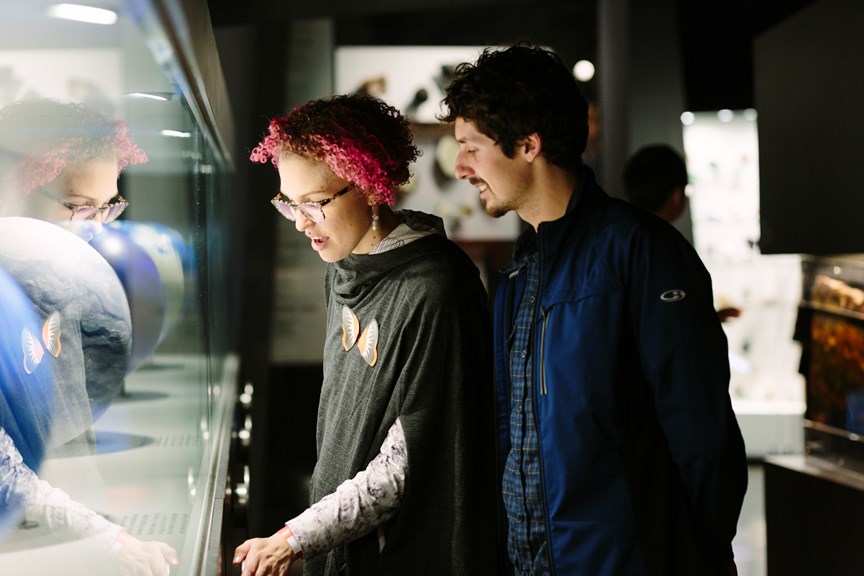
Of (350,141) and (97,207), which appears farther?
(350,141)

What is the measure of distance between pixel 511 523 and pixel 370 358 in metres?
0.41

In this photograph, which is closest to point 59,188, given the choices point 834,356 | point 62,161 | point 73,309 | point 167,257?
point 62,161

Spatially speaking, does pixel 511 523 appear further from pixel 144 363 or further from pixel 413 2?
pixel 413 2

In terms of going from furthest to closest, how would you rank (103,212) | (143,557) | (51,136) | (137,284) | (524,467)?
(524,467) < (137,284) < (143,557) < (103,212) < (51,136)

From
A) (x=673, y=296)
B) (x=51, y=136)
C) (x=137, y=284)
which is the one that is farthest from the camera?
(x=673, y=296)

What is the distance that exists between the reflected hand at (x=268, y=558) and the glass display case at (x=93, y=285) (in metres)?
0.10

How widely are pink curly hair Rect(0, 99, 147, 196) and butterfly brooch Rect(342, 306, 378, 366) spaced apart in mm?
802

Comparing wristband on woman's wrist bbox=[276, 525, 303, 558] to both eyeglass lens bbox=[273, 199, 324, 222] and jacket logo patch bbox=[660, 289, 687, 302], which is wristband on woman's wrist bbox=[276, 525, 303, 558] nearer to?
eyeglass lens bbox=[273, 199, 324, 222]

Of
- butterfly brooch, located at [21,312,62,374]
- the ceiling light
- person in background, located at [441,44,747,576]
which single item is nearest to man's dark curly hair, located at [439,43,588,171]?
person in background, located at [441,44,747,576]

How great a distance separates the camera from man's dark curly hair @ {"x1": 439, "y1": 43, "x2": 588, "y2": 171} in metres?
1.76

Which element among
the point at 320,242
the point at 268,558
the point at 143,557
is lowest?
the point at 268,558

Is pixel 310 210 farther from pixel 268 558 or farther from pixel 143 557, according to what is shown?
pixel 143 557

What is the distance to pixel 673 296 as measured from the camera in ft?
5.38

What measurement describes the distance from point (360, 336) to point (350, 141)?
1.23ft
